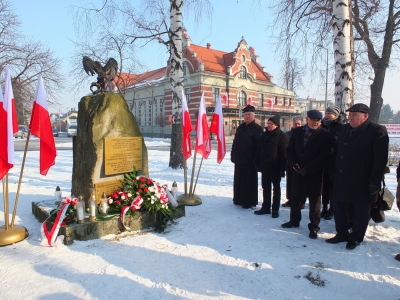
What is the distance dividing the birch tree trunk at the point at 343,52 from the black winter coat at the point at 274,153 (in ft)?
5.16

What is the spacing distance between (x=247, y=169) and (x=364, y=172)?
7.47 ft

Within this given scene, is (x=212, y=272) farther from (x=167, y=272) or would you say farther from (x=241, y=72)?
(x=241, y=72)

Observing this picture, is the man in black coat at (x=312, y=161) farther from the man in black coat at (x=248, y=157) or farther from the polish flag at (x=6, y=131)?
the polish flag at (x=6, y=131)

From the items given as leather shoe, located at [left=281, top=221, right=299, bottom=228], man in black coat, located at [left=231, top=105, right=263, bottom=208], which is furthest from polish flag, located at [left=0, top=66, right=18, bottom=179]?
leather shoe, located at [left=281, top=221, right=299, bottom=228]

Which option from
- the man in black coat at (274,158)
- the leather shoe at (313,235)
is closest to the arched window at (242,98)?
the man in black coat at (274,158)

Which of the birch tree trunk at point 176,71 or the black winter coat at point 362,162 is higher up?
the birch tree trunk at point 176,71

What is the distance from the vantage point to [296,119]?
661cm

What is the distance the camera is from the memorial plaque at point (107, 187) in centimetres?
458

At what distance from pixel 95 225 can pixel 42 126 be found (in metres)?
1.59

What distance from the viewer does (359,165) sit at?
12.2 feet

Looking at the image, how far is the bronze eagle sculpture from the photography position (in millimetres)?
4875

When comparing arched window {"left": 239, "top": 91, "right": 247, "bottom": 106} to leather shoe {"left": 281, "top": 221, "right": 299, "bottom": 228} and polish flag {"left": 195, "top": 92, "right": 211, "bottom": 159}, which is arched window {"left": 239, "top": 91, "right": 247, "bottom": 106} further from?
leather shoe {"left": 281, "top": 221, "right": 299, "bottom": 228}

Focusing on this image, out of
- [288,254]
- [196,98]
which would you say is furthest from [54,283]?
[196,98]

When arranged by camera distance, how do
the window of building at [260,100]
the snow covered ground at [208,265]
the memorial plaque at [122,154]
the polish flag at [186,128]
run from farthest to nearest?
the window of building at [260,100]
the polish flag at [186,128]
the memorial plaque at [122,154]
the snow covered ground at [208,265]
